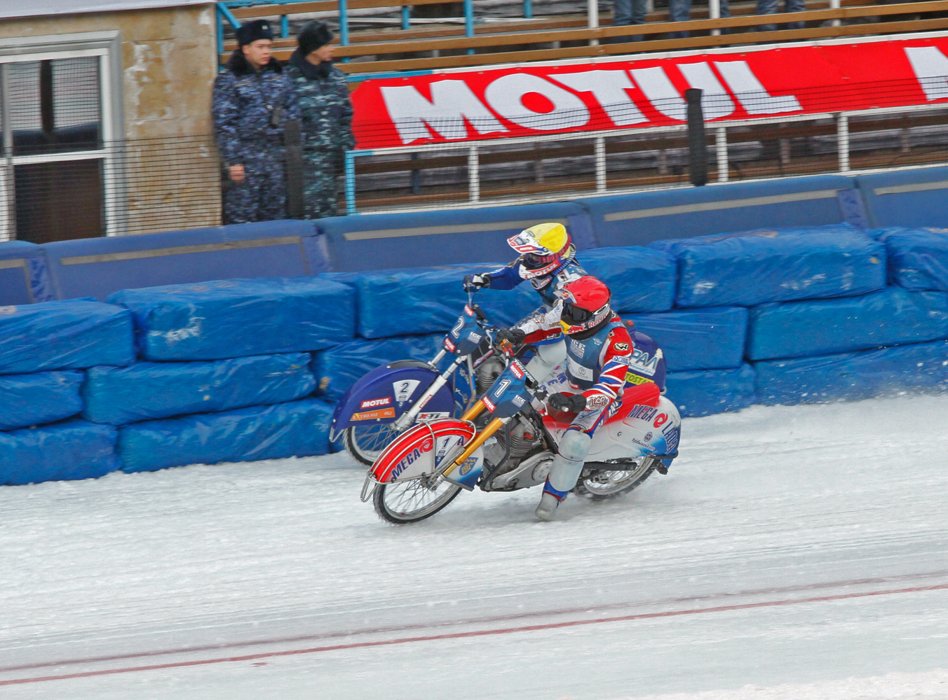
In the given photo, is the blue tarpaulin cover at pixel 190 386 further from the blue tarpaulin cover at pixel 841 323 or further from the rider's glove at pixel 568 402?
the blue tarpaulin cover at pixel 841 323

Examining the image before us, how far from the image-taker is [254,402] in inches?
328

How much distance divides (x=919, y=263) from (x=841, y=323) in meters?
0.68

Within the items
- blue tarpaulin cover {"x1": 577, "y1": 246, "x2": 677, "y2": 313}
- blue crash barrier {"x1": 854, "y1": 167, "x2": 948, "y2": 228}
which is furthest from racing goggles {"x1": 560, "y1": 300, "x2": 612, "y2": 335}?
blue crash barrier {"x1": 854, "y1": 167, "x2": 948, "y2": 228}

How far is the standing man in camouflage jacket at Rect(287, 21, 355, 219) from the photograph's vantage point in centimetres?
953

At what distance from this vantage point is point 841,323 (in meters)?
9.09

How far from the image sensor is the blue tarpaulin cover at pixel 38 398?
7.80 metres

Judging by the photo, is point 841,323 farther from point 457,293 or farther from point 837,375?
point 457,293

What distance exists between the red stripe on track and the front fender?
2435 millimetres

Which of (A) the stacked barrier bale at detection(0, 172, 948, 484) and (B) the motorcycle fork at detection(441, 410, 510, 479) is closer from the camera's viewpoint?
(B) the motorcycle fork at detection(441, 410, 510, 479)

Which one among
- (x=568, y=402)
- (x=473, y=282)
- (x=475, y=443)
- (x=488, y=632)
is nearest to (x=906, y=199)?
(x=473, y=282)

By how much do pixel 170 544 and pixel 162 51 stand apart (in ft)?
19.6

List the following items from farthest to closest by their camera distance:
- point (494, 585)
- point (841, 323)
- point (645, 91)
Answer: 1. point (645, 91)
2. point (841, 323)
3. point (494, 585)

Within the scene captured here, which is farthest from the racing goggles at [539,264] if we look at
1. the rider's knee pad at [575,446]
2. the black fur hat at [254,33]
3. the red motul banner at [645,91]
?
the red motul banner at [645,91]

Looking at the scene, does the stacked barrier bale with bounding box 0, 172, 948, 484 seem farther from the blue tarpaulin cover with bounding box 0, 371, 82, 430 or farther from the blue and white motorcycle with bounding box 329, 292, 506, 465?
the blue and white motorcycle with bounding box 329, 292, 506, 465
